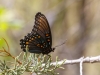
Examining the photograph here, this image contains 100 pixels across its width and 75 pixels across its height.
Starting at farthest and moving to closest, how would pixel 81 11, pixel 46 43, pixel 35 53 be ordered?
pixel 81 11 → pixel 46 43 → pixel 35 53

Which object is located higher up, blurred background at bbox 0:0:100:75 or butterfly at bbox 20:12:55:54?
blurred background at bbox 0:0:100:75

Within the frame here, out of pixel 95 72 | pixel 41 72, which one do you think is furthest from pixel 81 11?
pixel 41 72

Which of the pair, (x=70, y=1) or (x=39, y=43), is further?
(x=70, y=1)

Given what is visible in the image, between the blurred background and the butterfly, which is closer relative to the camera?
the butterfly

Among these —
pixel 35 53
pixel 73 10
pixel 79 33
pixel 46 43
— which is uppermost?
pixel 73 10

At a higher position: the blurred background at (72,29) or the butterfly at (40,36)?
the blurred background at (72,29)

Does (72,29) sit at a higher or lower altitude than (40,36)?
higher

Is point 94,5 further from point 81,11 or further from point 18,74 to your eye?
point 18,74

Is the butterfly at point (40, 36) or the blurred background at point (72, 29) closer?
the butterfly at point (40, 36)
